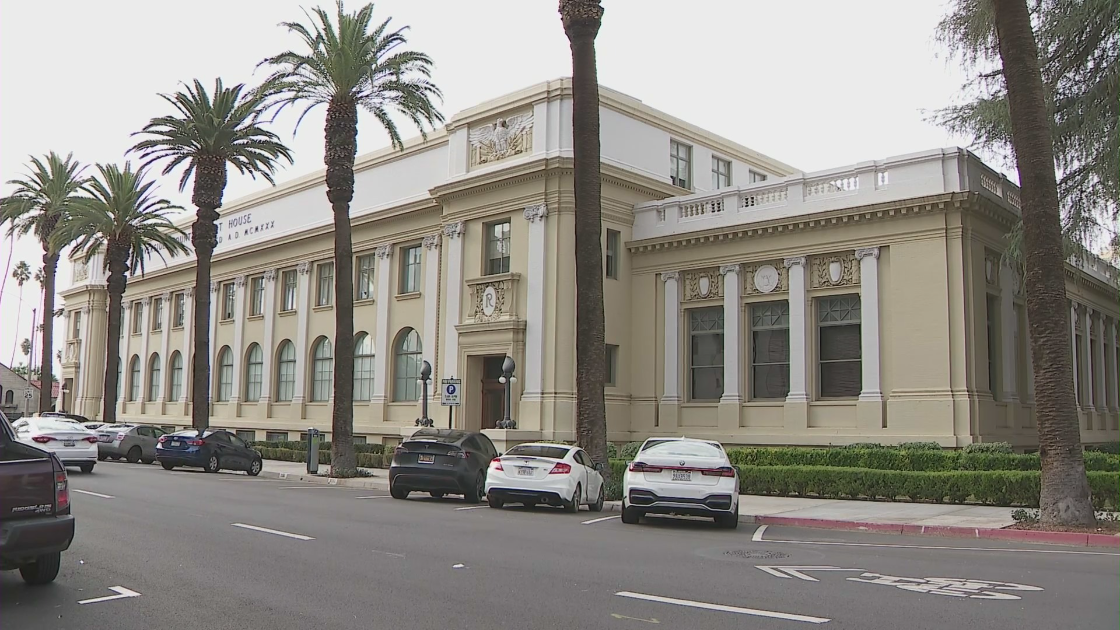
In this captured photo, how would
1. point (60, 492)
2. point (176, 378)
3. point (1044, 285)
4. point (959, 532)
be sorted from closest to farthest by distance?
point (60, 492) → point (959, 532) → point (1044, 285) → point (176, 378)

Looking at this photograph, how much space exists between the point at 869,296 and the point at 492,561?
18.4 meters

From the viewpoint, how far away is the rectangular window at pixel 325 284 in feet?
137

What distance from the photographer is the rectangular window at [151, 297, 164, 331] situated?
56.9 metres

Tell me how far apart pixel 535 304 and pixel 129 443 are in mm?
16227

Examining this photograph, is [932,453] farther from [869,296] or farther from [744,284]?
[744,284]

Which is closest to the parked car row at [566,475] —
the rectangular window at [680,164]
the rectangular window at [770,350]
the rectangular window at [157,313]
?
the rectangular window at [770,350]

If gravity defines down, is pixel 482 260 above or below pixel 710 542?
above

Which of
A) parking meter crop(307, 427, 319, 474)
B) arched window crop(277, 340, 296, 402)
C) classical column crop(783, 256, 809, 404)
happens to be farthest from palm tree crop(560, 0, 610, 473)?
arched window crop(277, 340, 296, 402)

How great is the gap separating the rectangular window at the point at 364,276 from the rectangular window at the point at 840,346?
755 inches

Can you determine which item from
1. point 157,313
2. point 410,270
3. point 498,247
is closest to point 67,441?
point 498,247

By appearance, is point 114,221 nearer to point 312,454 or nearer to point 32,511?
point 312,454

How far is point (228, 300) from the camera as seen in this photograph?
49.5 metres

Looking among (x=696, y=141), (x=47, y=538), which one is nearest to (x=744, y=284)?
(x=696, y=141)

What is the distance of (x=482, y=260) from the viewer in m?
33.3
